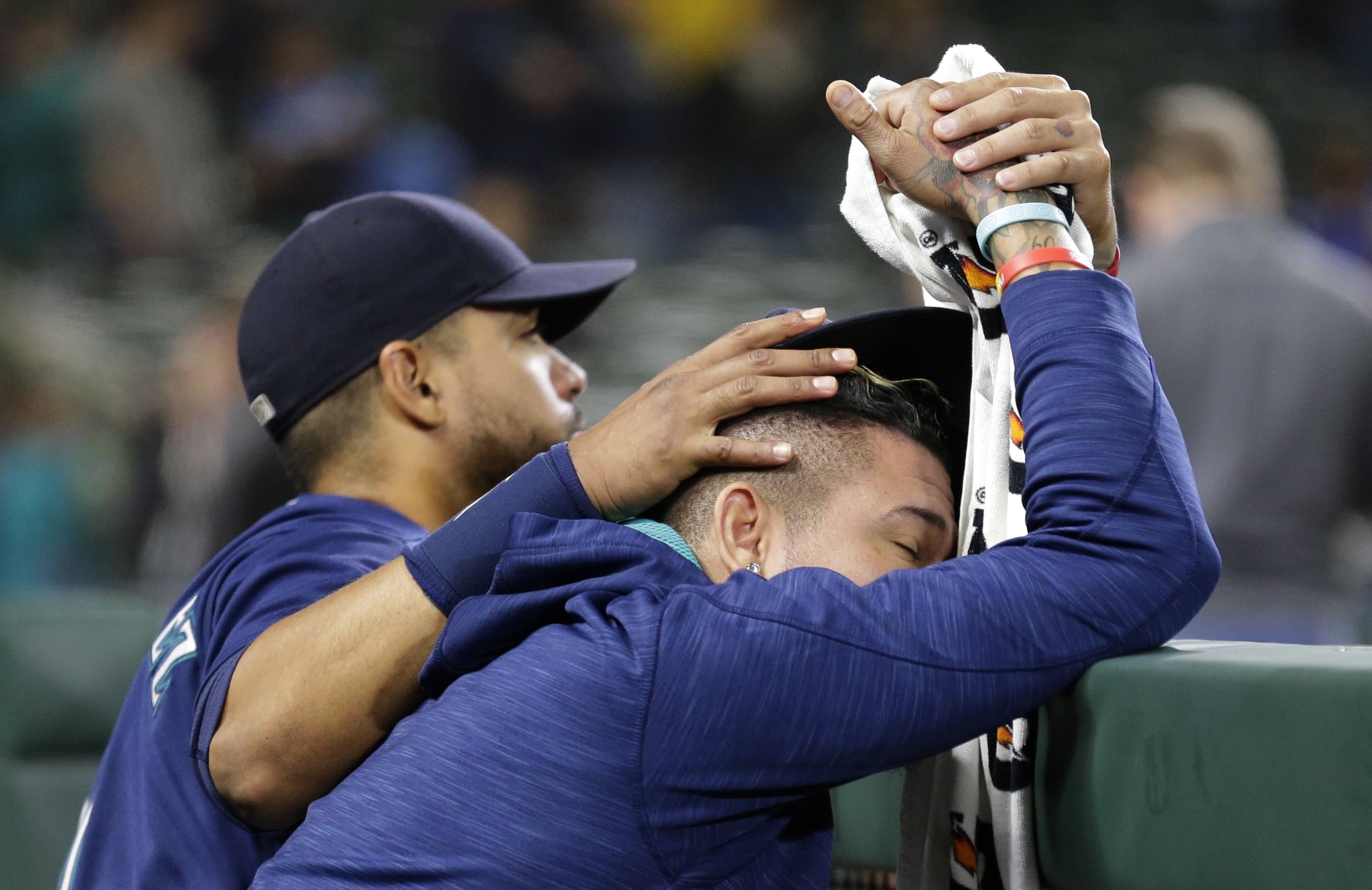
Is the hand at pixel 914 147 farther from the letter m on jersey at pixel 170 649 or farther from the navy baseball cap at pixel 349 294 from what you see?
the letter m on jersey at pixel 170 649

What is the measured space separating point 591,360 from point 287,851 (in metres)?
5.01

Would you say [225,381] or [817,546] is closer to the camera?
[817,546]

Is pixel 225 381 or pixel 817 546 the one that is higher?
pixel 225 381

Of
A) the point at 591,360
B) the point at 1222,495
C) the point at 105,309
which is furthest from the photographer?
the point at 105,309

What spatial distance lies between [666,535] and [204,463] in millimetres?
4098

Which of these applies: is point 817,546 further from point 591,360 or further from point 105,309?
point 105,309

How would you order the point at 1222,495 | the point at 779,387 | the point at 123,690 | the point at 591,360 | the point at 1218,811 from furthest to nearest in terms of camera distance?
the point at 591,360 < the point at 1222,495 < the point at 123,690 < the point at 779,387 < the point at 1218,811

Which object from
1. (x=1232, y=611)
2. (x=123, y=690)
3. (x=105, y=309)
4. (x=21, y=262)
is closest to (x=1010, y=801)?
(x=123, y=690)

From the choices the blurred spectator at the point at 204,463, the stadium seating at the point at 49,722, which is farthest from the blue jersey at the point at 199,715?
Answer: the blurred spectator at the point at 204,463

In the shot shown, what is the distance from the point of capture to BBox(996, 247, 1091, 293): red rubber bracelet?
41.9 inches

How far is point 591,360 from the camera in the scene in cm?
596

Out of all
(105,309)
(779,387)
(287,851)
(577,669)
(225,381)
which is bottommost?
(287,851)

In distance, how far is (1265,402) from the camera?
9.33 feet

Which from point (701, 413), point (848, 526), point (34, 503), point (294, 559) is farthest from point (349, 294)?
point (34, 503)
